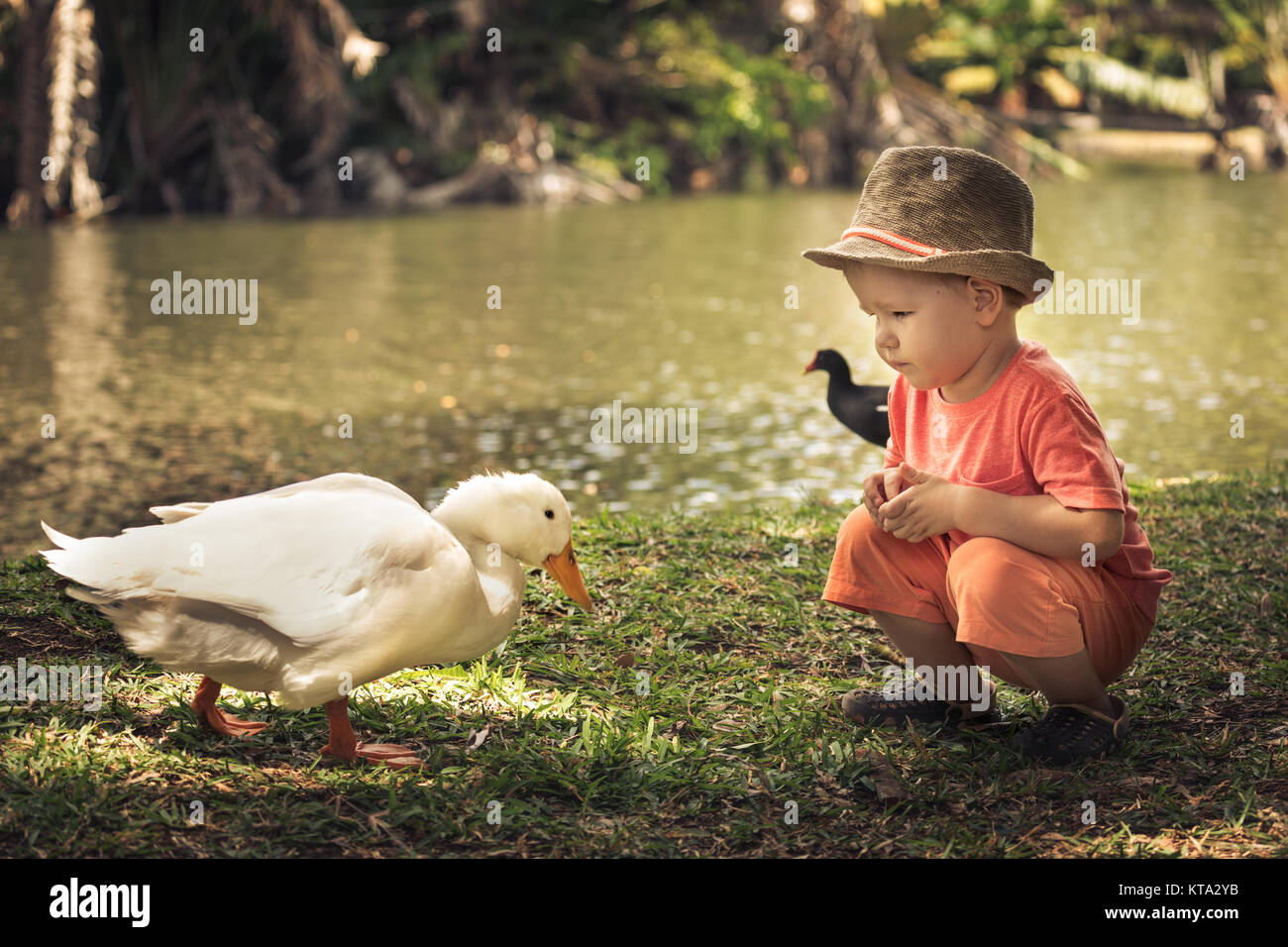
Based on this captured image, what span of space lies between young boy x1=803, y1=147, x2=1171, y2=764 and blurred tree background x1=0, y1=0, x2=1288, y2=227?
9.64 meters

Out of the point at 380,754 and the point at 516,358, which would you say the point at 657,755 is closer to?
the point at 380,754

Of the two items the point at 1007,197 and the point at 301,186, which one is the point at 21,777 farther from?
the point at 301,186

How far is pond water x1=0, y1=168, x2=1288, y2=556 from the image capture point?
255 inches

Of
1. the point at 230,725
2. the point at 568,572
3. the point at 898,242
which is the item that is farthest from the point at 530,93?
the point at 898,242

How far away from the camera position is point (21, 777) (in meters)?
2.71

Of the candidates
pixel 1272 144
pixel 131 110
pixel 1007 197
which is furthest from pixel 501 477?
pixel 1272 144

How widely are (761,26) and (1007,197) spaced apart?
2154 centimetres

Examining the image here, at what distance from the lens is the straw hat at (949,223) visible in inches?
105

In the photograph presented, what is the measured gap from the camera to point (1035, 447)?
2727 mm

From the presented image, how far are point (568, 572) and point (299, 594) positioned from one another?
69 cm

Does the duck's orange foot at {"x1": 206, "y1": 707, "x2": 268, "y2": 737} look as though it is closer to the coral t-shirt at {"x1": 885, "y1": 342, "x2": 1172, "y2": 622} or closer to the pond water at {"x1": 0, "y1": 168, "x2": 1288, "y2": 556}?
the coral t-shirt at {"x1": 885, "y1": 342, "x2": 1172, "y2": 622}

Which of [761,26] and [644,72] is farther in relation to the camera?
[761,26]

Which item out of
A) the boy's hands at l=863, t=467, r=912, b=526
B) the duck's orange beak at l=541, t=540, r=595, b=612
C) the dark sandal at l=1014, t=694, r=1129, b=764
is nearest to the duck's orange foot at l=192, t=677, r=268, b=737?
the duck's orange beak at l=541, t=540, r=595, b=612

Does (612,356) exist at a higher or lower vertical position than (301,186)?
lower
